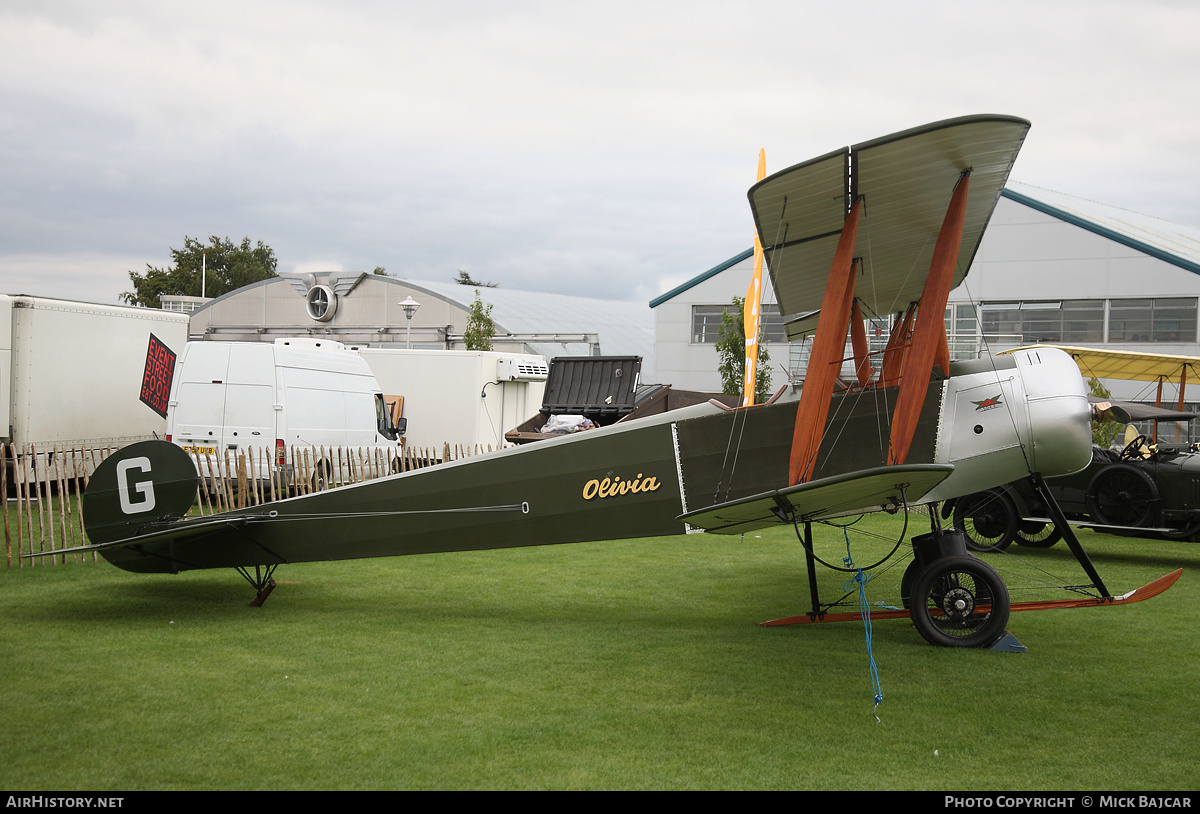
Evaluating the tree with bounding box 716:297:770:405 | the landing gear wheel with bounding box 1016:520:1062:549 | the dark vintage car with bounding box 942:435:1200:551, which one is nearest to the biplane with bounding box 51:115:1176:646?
the dark vintage car with bounding box 942:435:1200:551

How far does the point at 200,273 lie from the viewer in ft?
188

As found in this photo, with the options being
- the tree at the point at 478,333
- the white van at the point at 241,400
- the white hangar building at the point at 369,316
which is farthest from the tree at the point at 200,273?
the white van at the point at 241,400

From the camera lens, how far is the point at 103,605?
6730 millimetres

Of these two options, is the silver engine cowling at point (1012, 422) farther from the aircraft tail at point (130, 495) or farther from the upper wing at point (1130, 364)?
the upper wing at point (1130, 364)

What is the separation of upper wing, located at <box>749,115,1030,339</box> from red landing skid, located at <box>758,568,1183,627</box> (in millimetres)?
2576

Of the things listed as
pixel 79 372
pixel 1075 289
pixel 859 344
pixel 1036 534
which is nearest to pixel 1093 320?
pixel 1075 289

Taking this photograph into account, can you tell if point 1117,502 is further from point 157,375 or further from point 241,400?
point 157,375

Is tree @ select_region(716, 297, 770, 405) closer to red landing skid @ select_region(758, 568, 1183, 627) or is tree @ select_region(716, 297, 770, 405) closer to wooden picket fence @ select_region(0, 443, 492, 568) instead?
wooden picket fence @ select_region(0, 443, 492, 568)

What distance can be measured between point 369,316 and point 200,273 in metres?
30.9

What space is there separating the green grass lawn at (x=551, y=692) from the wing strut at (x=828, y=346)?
1.60 metres

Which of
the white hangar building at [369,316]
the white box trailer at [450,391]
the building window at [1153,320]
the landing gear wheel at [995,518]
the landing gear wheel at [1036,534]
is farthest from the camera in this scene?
the white hangar building at [369,316]

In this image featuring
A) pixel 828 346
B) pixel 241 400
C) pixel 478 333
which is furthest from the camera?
pixel 478 333

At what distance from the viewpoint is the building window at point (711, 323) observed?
22.6 meters
